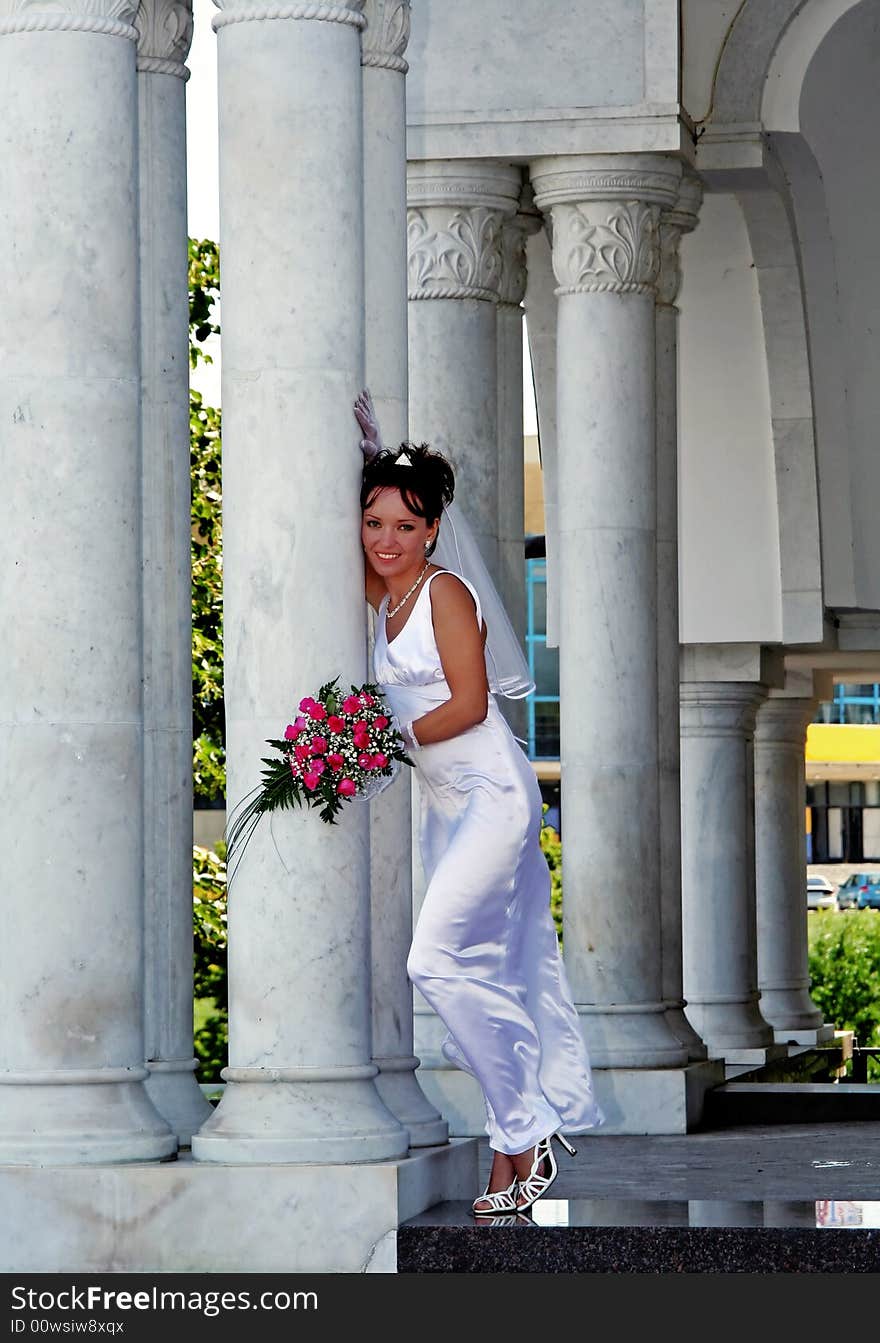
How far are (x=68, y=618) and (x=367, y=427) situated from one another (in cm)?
139

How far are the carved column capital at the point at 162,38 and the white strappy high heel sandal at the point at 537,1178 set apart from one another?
4789 mm

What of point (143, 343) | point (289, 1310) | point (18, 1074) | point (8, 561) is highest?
point (143, 343)

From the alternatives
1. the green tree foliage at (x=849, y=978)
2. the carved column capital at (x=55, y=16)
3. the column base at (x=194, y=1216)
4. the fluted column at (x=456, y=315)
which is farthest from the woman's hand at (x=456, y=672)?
the green tree foliage at (x=849, y=978)

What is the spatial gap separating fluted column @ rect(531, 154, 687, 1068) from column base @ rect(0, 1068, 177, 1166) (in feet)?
22.2

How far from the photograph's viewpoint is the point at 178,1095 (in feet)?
35.0

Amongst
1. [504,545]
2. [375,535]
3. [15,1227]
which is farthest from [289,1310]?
[504,545]

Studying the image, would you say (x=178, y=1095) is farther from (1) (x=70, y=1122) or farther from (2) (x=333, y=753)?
(2) (x=333, y=753)

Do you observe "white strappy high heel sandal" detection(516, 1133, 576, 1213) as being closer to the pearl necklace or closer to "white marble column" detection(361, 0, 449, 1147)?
"white marble column" detection(361, 0, 449, 1147)

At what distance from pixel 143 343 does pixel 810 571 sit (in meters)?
12.8

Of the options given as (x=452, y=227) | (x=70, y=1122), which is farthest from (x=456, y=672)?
(x=452, y=227)

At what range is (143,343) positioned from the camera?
10.8 metres

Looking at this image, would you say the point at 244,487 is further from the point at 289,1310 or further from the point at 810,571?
the point at 810,571

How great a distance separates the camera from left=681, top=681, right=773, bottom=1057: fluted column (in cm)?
2275

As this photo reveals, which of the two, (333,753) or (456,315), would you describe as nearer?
(333,753)
